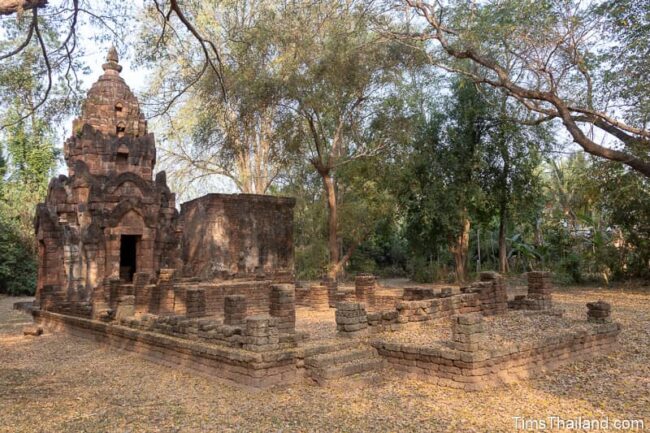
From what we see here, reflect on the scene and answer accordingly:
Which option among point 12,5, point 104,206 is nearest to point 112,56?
point 104,206

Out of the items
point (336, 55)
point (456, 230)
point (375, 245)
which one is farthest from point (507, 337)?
point (375, 245)

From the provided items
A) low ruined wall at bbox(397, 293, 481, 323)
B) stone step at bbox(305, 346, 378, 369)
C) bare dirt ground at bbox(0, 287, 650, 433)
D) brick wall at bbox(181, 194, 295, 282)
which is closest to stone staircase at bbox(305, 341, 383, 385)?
stone step at bbox(305, 346, 378, 369)

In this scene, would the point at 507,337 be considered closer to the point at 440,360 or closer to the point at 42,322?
the point at 440,360

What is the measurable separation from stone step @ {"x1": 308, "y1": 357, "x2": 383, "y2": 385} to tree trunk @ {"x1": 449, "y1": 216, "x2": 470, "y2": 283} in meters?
16.6

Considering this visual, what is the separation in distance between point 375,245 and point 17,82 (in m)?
25.7

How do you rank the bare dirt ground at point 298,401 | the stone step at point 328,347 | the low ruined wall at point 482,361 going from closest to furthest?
the bare dirt ground at point 298,401 < the low ruined wall at point 482,361 < the stone step at point 328,347

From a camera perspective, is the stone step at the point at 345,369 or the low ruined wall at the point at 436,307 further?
the low ruined wall at the point at 436,307

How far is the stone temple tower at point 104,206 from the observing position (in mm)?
14320

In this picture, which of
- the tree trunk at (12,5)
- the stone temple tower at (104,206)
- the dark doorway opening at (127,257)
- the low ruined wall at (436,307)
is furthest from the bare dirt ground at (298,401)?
the dark doorway opening at (127,257)

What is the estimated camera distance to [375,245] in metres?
33.9

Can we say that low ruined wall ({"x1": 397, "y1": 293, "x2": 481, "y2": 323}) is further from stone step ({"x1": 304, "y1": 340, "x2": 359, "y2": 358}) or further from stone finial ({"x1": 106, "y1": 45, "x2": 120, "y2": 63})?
stone finial ({"x1": 106, "y1": 45, "x2": 120, "y2": 63})

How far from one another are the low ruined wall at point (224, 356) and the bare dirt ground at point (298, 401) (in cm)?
17

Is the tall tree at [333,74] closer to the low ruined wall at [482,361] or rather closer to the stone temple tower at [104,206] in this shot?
the stone temple tower at [104,206]

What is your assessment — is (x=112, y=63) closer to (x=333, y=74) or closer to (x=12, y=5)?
(x=333, y=74)
